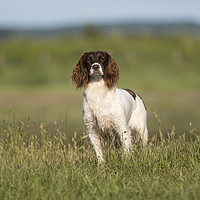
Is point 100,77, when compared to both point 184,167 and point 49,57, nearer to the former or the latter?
point 184,167

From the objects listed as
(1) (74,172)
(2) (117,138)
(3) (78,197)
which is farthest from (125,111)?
(3) (78,197)

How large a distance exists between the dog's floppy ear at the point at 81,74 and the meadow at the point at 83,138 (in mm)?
547

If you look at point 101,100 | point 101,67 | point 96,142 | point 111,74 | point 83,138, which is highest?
point 101,67

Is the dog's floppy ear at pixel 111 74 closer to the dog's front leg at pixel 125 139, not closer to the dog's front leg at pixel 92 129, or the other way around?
the dog's front leg at pixel 92 129

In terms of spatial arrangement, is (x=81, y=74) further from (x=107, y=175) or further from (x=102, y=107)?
(x=107, y=175)

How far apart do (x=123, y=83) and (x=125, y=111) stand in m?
29.4

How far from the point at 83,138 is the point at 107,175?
2.34 meters

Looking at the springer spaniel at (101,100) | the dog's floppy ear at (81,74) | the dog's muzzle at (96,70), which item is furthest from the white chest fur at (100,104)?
the dog's muzzle at (96,70)

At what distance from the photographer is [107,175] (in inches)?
213

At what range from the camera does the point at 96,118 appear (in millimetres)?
6613

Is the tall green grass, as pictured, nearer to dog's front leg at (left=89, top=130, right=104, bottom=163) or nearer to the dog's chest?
dog's front leg at (left=89, top=130, right=104, bottom=163)

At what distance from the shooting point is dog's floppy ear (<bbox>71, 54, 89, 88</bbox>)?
6.64 meters

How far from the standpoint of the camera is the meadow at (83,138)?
4.80 meters

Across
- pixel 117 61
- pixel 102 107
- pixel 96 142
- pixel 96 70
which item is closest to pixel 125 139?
pixel 96 142
